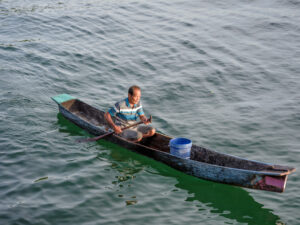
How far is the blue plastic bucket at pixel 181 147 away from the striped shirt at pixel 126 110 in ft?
4.12

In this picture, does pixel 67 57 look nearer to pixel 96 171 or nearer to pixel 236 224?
pixel 96 171

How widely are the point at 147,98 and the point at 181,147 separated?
16.4 feet

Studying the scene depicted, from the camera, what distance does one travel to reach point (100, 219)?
26.3 feet

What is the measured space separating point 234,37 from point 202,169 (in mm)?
12073

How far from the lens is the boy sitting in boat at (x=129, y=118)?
397 inches

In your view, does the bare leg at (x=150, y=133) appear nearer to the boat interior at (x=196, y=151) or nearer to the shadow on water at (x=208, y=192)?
the boat interior at (x=196, y=151)

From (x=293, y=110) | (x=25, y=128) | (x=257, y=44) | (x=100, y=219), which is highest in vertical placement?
(x=257, y=44)

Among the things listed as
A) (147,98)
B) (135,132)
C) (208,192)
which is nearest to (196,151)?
(208,192)

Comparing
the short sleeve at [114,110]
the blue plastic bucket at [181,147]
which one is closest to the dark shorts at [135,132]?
the short sleeve at [114,110]

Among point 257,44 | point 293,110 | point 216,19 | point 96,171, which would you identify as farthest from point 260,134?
point 216,19

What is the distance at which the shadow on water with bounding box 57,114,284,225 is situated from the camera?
8.49m

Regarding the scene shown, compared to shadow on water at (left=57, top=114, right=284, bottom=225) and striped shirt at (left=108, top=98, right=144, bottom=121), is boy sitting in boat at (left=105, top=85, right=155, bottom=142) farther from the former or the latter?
shadow on water at (left=57, top=114, right=284, bottom=225)

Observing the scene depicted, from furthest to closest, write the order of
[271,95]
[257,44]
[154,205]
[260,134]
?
[257,44]
[271,95]
[260,134]
[154,205]

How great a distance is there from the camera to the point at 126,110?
10.2 meters
